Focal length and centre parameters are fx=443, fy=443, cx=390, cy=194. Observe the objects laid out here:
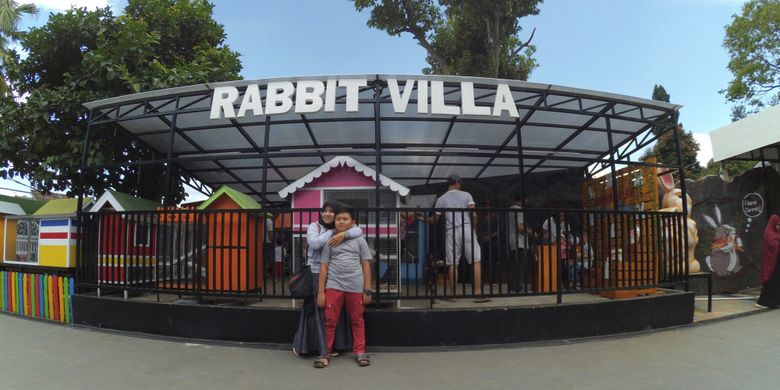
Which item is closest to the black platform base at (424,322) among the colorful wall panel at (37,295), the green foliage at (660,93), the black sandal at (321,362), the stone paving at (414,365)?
the stone paving at (414,365)

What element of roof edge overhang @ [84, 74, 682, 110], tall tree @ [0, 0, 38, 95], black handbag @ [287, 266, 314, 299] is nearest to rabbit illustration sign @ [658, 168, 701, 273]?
roof edge overhang @ [84, 74, 682, 110]

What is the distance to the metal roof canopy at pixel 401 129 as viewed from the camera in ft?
22.1

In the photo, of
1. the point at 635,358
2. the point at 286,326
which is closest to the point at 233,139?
the point at 286,326

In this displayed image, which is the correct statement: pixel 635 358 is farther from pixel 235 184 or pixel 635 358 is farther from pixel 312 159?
pixel 235 184

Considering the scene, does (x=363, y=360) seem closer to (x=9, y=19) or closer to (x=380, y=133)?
(x=380, y=133)

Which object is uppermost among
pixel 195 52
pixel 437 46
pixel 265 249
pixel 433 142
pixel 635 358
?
pixel 437 46

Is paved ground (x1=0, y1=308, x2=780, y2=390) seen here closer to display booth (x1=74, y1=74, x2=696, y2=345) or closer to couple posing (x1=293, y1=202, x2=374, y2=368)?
couple posing (x1=293, y1=202, x2=374, y2=368)

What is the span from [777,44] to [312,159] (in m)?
22.6

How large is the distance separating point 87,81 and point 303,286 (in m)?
7.28

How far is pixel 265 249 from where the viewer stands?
18.5 ft

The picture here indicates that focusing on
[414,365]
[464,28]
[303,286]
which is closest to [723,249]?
[414,365]

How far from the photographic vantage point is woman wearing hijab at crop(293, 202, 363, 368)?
4.69 meters

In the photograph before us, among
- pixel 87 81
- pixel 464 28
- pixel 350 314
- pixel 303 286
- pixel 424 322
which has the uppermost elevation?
pixel 464 28

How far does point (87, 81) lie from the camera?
350 inches
